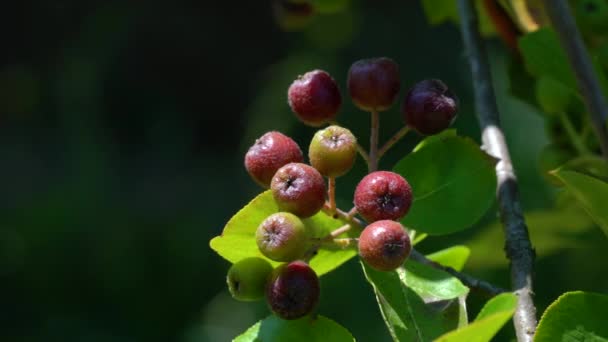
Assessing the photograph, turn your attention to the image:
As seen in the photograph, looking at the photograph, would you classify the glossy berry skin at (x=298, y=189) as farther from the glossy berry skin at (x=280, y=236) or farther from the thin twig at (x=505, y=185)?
the thin twig at (x=505, y=185)

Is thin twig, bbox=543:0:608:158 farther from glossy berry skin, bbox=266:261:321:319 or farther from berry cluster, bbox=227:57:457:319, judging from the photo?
glossy berry skin, bbox=266:261:321:319

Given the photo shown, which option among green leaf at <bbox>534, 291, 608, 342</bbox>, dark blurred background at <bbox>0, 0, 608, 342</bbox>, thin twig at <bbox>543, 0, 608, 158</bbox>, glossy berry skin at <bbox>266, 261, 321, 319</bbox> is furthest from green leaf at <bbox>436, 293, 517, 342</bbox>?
dark blurred background at <bbox>0, 0, 608, 342</bbox>

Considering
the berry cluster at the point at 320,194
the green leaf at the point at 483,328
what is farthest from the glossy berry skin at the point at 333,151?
the green leaf at the point at 483,328

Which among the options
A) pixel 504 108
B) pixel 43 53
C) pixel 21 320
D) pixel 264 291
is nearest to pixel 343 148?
pixel 264 291

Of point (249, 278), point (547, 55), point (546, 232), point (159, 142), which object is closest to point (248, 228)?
point (249, 278)

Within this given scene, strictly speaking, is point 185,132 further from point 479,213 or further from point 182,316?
point 479,213

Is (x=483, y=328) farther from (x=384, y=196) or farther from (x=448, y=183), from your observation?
(x=448, y=183)
